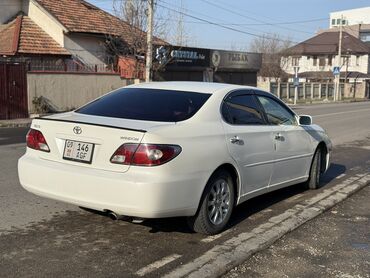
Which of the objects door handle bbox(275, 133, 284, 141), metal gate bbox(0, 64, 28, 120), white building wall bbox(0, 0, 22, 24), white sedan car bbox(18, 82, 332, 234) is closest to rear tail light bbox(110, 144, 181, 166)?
white sedan car bbox(18, 82, 332, 234)

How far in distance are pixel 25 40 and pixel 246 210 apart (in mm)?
23706

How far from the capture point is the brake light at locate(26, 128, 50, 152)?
520 centimetres

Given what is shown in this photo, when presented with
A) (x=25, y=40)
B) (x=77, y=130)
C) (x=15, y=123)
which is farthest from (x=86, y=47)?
(x=77, y=130)

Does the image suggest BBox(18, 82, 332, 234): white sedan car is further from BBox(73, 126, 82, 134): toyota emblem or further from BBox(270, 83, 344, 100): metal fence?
BBox(270, 83, 344, 100): metal fence

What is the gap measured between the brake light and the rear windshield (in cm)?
53

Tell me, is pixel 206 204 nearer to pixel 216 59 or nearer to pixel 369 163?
pixel 369 163

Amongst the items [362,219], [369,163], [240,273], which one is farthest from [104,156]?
[369,163]

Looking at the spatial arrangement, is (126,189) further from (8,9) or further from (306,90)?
(306,90)

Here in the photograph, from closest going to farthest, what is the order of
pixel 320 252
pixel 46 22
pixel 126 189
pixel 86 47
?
pixel 126 189, pixel 320 252, pixel 46 22, pixel 86 47

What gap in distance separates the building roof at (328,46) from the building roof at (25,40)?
60223mm

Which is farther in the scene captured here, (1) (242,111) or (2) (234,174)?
(1) (242,111)

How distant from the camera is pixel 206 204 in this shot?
517 centimetres

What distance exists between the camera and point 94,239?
5121 mm

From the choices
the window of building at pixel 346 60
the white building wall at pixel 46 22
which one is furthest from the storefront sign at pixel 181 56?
the window of building at pixel 346 60
